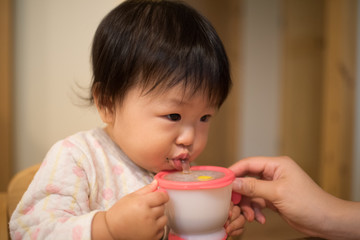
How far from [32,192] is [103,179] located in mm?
174

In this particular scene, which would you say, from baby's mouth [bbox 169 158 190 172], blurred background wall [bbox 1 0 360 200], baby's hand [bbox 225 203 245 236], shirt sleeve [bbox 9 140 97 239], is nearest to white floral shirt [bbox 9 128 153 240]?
shirt sleeve [bbox 9 140 97 239]

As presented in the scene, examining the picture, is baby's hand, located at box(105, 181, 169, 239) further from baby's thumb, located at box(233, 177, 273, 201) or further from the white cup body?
baby's thumb, located at box(233, 177, 273, 201)

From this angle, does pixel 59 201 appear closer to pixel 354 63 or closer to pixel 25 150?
pixel 25 150

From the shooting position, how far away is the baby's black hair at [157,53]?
0.71 metres

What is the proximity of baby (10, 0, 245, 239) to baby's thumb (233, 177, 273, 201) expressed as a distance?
0.08 m

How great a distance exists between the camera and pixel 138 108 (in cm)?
73

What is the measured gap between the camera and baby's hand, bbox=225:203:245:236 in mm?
764

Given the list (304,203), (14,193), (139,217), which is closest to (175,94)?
(139,217)

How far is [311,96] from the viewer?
3.36 m

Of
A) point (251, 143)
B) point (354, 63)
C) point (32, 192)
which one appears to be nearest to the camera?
point (32, 192)

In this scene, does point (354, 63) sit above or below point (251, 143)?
above

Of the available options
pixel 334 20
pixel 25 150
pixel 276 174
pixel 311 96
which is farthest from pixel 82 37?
pixel 311 96

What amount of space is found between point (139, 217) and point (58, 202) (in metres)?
0.20

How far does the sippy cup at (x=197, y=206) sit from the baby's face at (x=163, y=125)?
122 mm
